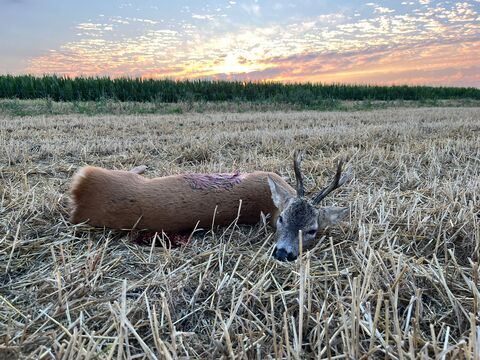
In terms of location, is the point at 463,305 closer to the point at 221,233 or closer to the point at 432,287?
the point at 432,287

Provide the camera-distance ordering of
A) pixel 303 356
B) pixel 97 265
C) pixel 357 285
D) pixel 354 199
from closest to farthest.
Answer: pixel 303 356 → pixel 357 285 → pixel 97 265 → pixel 354 199

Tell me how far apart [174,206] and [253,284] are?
40.5 inches

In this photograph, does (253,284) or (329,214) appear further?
(329,214)

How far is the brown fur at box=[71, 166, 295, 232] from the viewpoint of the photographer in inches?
124

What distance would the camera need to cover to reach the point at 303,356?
1816 mm

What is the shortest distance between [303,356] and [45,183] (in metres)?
3.67

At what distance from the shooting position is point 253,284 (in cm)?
244

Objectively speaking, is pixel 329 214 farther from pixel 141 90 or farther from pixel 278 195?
pixel 141 90

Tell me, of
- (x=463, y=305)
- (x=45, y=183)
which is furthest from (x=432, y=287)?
(x=45, y=183)

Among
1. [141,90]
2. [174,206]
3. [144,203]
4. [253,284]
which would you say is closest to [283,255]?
[253,284]

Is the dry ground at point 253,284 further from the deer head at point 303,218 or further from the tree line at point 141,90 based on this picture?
the tree line at point 141,90

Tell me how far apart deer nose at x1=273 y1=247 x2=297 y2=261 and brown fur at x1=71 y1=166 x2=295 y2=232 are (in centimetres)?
69

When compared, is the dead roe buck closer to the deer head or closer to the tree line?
the deer head

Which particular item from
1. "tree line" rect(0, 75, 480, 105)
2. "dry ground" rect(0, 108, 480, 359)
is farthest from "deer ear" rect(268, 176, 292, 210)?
"tree line" rect(0, 75, 480, 105)
